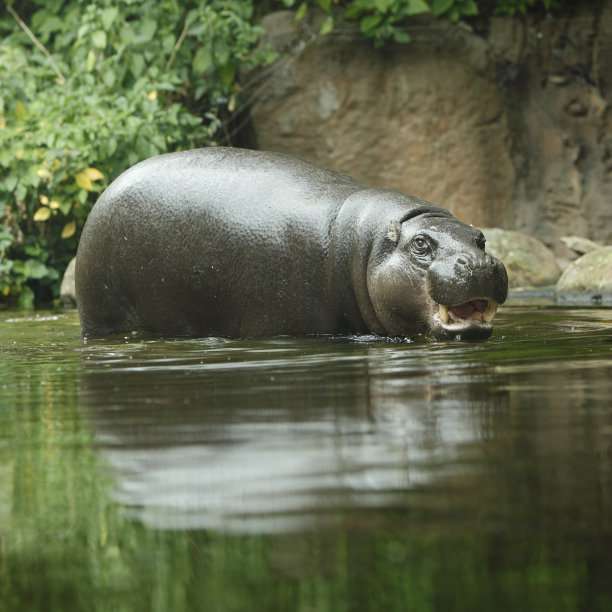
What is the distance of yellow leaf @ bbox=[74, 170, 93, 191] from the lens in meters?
8.57

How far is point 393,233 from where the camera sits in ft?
14.9

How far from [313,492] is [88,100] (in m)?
7.83

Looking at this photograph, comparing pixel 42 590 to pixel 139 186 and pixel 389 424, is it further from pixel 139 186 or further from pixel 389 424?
pixel 139 186

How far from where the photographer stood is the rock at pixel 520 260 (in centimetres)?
887

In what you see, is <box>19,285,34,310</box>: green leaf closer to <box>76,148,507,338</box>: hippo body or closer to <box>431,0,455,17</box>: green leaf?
<box>76,148,507,338</box>: hippo body

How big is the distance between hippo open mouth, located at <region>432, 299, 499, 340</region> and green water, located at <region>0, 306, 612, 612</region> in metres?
1.17

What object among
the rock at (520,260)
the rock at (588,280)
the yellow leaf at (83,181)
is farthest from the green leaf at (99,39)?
the rock at (588,280)

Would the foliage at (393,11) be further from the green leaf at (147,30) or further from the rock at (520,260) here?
the rock at (520,260)

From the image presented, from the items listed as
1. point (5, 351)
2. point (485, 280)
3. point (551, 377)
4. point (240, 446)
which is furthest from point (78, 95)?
point (240, 446)

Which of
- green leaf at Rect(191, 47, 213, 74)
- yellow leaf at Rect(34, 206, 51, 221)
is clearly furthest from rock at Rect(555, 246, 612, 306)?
yellow leaf at Rect(34, 206, 51, 221)

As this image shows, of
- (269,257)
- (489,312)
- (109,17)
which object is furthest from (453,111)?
(489,312)

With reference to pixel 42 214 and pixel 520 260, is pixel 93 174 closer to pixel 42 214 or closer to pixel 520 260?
pixel 42 214

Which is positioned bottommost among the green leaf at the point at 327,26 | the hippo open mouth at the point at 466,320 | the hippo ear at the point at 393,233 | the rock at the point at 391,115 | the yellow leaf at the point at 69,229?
the hippo open mouth at the point at 466,320

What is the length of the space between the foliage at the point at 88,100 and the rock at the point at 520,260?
9.19 ft
